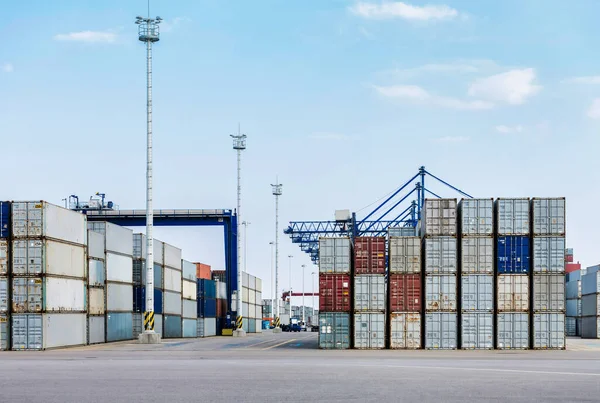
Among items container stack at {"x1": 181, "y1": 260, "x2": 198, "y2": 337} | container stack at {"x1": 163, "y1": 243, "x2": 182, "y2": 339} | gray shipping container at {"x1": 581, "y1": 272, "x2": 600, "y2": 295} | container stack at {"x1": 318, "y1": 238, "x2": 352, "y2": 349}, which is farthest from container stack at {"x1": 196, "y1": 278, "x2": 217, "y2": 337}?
container stack at {"x1": 318, "y1": 238, "x2": 352, "y2": 349}

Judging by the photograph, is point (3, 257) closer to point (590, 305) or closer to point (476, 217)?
point (476, 217)

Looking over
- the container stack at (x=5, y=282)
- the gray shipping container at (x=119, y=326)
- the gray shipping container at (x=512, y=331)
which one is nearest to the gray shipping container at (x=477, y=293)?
the gray shipping container at (x=512, y=331)

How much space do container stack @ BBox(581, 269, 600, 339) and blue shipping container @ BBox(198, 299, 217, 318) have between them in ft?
119

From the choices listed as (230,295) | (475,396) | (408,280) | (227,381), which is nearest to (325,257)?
(408,280)

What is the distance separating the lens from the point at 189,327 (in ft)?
257

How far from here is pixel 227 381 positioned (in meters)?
21.7

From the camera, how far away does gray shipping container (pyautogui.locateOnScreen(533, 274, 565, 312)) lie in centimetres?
4638

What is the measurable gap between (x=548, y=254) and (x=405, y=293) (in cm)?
802

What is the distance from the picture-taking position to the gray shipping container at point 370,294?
46.8 meters

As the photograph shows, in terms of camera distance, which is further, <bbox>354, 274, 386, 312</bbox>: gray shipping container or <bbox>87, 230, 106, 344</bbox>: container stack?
<bbox>87, 230, 106, 344</bbox>: container stack

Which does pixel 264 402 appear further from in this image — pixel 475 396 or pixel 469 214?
pixel 469 214

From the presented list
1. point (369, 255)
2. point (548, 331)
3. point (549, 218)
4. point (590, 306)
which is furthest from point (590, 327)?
point (369, 255)

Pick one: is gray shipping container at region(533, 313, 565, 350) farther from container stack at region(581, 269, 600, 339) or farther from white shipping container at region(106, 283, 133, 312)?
container stack at region(581, 269, 600, 339)

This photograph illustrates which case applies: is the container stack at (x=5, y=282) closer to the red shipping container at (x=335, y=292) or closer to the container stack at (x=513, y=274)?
the red shipping container at (x=335, y=292)
